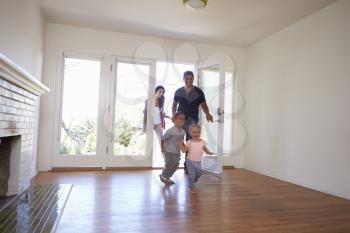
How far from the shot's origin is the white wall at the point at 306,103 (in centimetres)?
311

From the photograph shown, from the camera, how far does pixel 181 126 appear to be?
3.46 metres

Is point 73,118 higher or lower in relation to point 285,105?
lower

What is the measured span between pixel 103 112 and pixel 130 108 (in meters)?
0.45

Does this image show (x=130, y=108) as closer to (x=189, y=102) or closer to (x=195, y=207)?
(x=189, y=102)

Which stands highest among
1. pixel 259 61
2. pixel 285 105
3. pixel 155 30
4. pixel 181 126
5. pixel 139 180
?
pixel 155 30

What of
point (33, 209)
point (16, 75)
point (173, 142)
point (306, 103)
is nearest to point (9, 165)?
point (33, 209)

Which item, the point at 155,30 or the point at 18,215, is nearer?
the point at 18,215

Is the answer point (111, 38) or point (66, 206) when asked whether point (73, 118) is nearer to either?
point (111, 38)

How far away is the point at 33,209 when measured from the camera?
2205mm

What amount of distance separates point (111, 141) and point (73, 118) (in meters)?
0.70

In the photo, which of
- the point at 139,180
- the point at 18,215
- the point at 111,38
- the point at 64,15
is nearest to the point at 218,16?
the point at 111,38

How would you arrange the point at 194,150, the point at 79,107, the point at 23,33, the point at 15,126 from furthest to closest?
the point at 79,107 < the point at 194,150 < the point at 23,33 < the point at 15,126

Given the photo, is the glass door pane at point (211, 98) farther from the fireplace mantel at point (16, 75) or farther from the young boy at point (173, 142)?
the fireplace mantel at point (16, 75)

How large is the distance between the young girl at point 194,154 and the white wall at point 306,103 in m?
1.40
